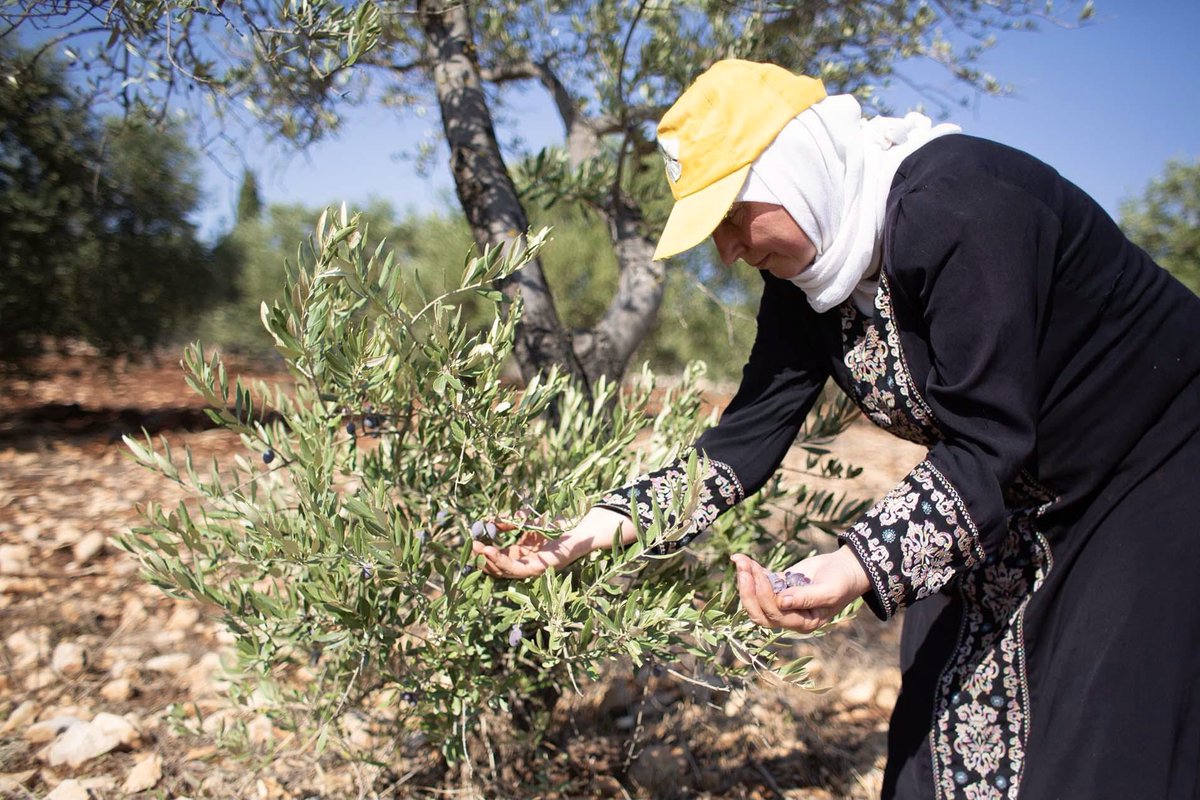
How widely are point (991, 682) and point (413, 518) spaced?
3.72 feet

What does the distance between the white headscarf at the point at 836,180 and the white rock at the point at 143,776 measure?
191 cm

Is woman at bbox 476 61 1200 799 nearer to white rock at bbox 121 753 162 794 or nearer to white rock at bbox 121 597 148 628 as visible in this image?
white rock at bbox 121 753 162 794

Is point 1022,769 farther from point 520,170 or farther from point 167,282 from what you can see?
point 167,282

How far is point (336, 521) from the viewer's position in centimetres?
124

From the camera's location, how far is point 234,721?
1974 millimetres

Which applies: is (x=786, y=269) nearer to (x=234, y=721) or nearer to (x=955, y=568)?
(x=955, y=568)

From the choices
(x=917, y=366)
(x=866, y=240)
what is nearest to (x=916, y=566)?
(x=917, y=366)

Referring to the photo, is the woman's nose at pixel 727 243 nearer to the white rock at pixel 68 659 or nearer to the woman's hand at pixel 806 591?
the woman's hand at pixel 806 591

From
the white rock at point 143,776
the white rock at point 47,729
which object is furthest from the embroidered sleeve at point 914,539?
the white rock at point 47,729

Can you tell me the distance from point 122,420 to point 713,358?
10561 mm

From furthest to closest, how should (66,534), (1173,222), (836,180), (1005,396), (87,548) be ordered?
1. (1173,222)
2. (66,534)
3. (87,548)
4. (836,180)
5. (1005,396)

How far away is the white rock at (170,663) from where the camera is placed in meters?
2.49

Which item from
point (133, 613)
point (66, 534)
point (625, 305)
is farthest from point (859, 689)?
point (66, 534)

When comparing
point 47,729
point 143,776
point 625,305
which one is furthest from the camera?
point 625,305
